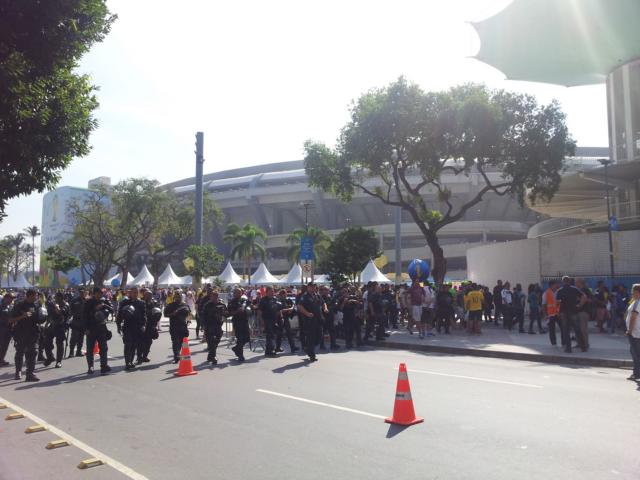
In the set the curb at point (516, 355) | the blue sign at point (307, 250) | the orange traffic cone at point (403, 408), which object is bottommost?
the curb at point (516, 355)

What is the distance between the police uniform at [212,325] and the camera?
12.3 m

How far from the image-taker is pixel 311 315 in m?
12.3

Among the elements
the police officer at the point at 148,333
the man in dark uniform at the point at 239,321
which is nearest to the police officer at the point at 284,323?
the man in dark uniform at the point at 239,321

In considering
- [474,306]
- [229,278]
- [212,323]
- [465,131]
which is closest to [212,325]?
[212,323]

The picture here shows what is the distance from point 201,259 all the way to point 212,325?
21.7 m

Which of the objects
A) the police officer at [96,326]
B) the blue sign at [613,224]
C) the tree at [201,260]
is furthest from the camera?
the tree at [201,260]

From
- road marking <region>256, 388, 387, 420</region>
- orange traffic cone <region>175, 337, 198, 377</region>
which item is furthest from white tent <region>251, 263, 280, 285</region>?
road marking <region>256, 388, 387, 420</region>

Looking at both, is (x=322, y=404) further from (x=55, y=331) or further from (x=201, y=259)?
(x=201, y=259)

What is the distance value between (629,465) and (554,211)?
34633 millimetres

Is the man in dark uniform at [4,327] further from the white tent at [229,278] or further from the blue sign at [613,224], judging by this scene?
the white tent at [229,278]

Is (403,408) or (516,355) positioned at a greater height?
(403,408)

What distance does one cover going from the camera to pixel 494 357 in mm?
13555

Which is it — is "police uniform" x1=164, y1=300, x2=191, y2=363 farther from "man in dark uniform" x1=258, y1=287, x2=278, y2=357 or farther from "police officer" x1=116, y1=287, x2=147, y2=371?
"man in dark uniform" x1=258, y1=287, x2=278, y2=357

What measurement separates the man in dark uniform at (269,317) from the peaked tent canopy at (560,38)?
20541mm
